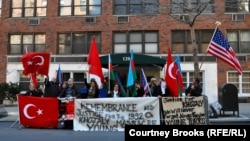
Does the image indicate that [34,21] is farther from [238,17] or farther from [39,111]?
[39,111]

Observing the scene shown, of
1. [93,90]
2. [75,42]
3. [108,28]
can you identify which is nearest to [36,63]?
[93,90]

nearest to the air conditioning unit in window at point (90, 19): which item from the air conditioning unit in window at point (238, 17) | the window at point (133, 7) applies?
the window at point (133, 7)

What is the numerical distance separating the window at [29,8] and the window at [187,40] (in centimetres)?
1094

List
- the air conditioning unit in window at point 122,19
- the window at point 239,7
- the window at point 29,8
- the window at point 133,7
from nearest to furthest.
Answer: the window at point 239,7
the window at point 133,7
the air conditioning unit in window at point 122,19
the window at point 29,8

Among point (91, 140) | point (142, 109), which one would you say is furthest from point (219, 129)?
point (142, 109)

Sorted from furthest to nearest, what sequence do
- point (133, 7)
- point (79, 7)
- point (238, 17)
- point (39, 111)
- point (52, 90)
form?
point (79, 7) < point (133, 7) < point (238, 17) < point (52, 90) < point (39, 111)

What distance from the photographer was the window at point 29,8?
29.0m

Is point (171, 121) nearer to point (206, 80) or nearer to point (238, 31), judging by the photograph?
point (206, 80)

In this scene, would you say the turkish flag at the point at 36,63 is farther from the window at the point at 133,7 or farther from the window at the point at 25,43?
the window at the point at 25,43

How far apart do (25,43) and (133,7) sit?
939cm

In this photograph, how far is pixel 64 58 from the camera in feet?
91.5

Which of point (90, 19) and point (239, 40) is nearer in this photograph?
point (239, 40)

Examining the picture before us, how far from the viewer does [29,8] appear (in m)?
29.2

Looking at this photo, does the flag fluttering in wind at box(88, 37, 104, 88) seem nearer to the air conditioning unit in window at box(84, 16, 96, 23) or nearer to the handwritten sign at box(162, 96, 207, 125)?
the handwritten sign at box(162, 96, 207, 125)
